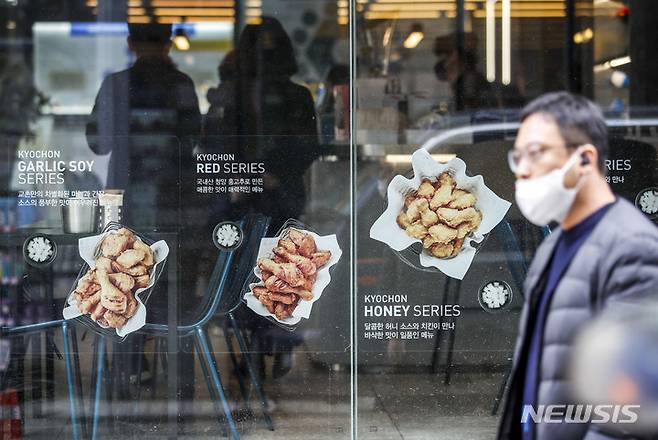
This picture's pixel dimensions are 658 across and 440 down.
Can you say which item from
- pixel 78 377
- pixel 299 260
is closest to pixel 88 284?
pixel 78 377

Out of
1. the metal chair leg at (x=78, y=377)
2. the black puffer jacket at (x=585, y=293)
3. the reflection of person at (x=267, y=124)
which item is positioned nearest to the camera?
the black puffer jacket at (x=585, y=293)

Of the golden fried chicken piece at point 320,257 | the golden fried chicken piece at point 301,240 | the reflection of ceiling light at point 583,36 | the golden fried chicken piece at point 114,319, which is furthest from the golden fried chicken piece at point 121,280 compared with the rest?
the reflection of ceiling light at point 583,36

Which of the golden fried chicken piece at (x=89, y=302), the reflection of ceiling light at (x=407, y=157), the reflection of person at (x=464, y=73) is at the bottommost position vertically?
the golden fried chicken piece at (x=89, y=302)

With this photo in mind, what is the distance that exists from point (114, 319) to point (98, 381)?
1.36 feet

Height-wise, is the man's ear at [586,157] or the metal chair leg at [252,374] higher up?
the man's ear at [586,157]

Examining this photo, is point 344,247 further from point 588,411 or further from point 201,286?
point 588,411

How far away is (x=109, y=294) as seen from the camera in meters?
6.40

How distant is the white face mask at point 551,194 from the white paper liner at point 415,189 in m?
2.81

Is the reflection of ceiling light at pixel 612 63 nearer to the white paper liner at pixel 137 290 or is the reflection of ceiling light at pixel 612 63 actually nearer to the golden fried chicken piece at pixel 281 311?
the golden fried chicken piece at pixel 281 311

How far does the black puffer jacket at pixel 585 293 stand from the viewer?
327cm

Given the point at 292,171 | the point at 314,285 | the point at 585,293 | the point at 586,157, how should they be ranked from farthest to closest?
the point at 314,285, the point at 292,171, the point at 586,157, the point at 585,293

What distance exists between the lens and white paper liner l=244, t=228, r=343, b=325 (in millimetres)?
6398

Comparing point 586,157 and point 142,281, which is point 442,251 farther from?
point 586,157

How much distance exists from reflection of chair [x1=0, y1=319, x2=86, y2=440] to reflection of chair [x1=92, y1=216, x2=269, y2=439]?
0.12 metres
